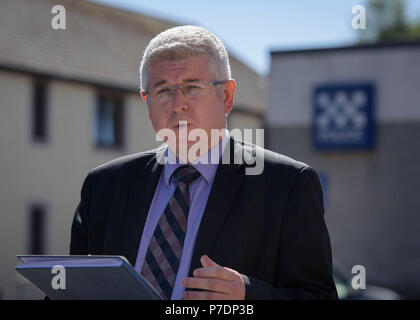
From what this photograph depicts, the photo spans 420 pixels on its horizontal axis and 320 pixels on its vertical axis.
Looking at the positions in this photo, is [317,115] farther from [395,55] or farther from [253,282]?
[253,282]

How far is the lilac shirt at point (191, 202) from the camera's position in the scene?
2492 millimetres

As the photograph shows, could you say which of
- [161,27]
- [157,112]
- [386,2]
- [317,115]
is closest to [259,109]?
[161,27]

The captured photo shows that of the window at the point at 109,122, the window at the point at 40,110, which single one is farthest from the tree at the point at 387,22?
the window at the point at 40,110

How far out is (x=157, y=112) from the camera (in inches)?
103

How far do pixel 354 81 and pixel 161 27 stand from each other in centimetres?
1093

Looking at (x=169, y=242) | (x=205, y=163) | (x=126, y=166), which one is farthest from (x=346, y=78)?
(x=169, y=242)

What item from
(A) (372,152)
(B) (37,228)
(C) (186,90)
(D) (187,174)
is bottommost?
(B) (37,228)

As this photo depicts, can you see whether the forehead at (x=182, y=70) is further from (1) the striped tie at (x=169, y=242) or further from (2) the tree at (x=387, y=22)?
(2) the tree at (x=387, y=22)

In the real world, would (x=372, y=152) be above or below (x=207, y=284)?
above

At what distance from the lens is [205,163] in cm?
267

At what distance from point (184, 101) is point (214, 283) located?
747 millimetres

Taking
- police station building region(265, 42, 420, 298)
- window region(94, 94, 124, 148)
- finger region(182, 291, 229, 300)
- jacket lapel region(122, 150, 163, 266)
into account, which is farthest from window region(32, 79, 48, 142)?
finger region(182, 291, 229, 300)

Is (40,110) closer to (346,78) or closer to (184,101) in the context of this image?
(346,78)

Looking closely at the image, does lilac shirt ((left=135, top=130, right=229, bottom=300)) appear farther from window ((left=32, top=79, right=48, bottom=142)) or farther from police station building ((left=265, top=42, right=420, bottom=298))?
window ((left=32, top=79, right=48, bottom=142))
